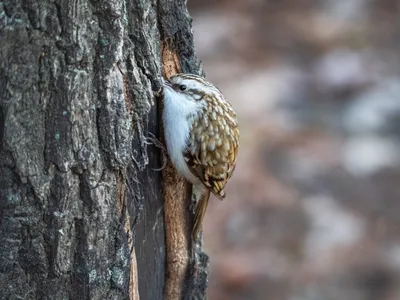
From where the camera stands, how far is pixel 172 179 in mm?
3262

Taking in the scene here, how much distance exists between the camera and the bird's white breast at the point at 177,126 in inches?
123

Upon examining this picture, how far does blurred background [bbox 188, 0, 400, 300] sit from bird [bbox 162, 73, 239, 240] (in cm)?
241

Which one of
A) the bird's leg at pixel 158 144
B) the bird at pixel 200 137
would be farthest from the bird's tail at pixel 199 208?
the bird's leg at pixel 158 144

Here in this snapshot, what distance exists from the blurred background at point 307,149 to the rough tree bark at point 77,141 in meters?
2.96

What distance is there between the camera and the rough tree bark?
2545mm

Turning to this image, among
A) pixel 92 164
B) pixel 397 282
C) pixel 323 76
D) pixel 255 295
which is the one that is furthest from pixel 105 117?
pixel 323 76

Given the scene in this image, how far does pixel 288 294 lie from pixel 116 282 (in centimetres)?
300

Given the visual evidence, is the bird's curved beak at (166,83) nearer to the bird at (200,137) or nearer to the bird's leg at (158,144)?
the bird at (200,137)

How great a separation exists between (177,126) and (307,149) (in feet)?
12.7

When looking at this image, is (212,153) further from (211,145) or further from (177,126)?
(177,126)

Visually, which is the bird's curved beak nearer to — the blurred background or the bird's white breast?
the bird's white breast

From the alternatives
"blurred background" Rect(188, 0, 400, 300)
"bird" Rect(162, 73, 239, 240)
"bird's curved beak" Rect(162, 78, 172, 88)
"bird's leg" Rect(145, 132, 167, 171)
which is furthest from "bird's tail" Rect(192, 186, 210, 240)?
"blurred background" Rect(188, 0, 400, 300)

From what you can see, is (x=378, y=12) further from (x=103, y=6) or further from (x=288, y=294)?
(x=103, y=6)

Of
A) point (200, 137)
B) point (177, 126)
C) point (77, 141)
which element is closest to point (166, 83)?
point (177, 126)
